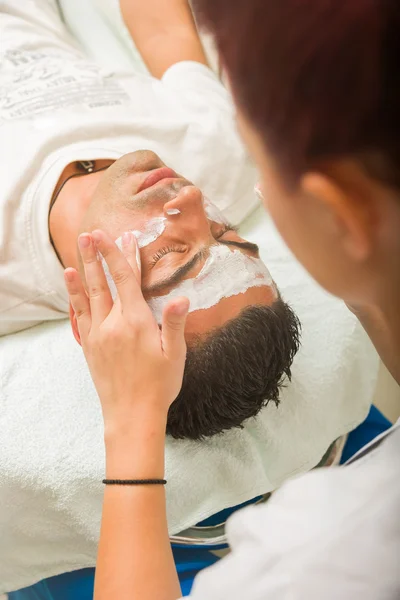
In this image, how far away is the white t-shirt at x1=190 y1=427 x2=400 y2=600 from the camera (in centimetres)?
44

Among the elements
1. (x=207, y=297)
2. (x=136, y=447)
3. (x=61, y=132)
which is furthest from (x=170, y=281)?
(x=61, y=132)

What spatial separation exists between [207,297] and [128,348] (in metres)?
0.18

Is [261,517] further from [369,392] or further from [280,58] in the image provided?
[369,392]

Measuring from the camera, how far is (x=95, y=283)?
2.58 feet

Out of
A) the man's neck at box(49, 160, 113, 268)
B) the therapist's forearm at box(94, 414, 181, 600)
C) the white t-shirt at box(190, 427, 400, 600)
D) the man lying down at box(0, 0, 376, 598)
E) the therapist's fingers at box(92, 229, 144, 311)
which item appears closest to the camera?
the white t-shirt at box(190, 427, 400, 600)

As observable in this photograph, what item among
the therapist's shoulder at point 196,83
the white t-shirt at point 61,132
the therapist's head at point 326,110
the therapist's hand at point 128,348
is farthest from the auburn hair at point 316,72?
the therapist's shoulder at point 196,83

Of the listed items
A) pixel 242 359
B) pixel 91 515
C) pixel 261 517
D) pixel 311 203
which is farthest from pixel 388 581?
pixel 91 515

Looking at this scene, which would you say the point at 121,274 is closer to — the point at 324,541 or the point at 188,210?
the point at 188,210

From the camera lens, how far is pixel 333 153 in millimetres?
363

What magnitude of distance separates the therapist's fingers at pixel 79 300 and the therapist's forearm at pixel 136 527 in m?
0.16

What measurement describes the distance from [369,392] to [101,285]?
60 centimetres

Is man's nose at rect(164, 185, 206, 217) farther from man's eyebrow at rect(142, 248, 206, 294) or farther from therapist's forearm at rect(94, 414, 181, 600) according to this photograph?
therapist's forearm at rect(94, 414, 181, 600)

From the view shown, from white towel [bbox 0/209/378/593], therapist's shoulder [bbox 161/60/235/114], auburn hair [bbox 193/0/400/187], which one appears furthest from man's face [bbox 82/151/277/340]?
auburn hair [bbox 193/0/400/187]

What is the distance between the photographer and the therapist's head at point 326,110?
1.04 feet
